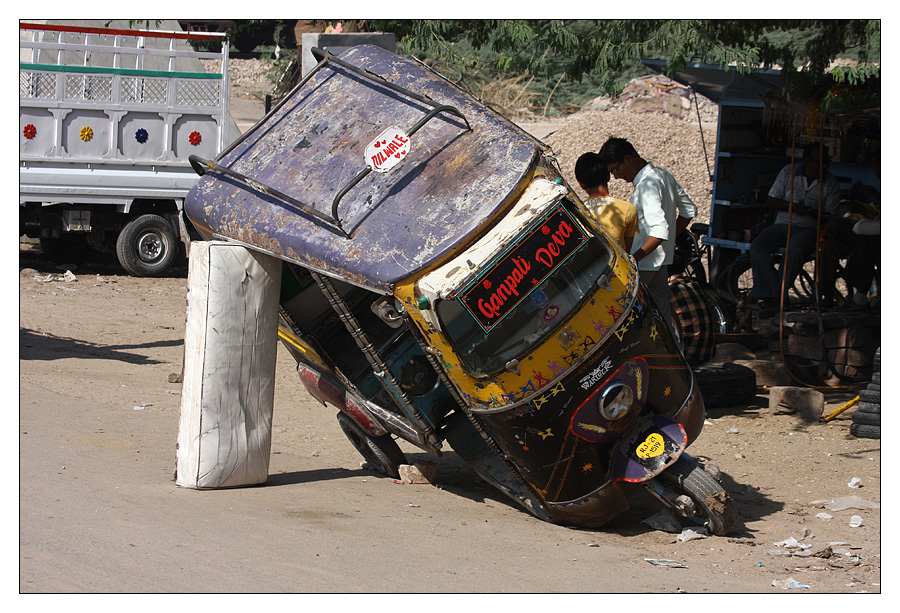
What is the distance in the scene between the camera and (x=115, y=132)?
1315cm

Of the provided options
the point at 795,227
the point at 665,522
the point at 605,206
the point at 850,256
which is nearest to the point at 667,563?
the point at 665,522

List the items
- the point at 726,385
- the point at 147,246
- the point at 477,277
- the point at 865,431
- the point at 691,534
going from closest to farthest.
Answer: the point at 477,277 → the point at 691,534 → the point at 865,431 → the point at 726,385 → the point at 147,246

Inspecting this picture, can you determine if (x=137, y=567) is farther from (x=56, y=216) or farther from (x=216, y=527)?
(x=56, y=216)

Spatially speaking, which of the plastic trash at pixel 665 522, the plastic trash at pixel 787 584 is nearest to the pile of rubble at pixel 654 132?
the plastic trash at pixel 665 522

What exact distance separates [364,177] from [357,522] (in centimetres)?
188

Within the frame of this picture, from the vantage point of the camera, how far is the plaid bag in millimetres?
9164

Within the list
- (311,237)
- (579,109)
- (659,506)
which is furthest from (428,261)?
(579,109)

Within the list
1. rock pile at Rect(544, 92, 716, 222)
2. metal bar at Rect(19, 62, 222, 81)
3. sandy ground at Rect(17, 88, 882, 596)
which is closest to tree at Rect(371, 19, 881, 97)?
sandy ground at Rect(17, 88, 882, 596)

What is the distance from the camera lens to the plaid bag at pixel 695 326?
9.16 metres

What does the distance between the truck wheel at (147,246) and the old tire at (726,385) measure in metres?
Answer: 8.26

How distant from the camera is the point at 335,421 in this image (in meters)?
8.19

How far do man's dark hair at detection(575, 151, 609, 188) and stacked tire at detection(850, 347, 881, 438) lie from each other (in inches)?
109

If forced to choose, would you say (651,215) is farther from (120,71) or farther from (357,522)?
(120,71)

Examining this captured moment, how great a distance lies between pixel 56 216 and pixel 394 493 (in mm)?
9139
